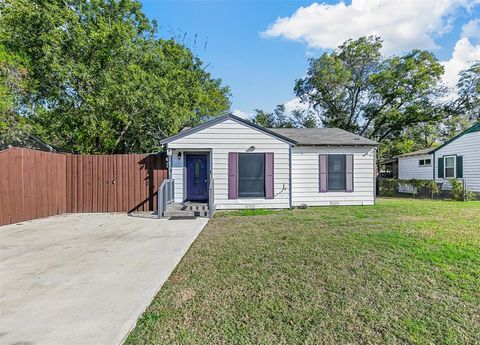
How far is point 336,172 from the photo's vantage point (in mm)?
10859

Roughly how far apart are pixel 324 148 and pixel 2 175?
33.3ft

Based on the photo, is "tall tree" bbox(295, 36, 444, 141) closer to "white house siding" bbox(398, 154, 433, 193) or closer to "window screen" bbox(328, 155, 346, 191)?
"white house siding" bbox(398, 154, 433, 193)

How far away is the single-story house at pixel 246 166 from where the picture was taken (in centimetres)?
986

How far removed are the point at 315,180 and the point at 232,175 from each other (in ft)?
11.0

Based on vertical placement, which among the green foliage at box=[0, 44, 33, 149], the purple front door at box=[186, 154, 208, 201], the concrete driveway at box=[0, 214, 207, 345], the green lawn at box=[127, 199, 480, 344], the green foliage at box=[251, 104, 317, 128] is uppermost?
the green foliage at box=[251, 104, 317, 128]

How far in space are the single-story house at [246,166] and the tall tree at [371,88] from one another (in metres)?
14.1

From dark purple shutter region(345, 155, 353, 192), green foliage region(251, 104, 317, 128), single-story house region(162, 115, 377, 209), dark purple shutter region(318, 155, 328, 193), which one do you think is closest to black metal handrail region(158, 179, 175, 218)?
single-story house region(162, 115, 377, 209)

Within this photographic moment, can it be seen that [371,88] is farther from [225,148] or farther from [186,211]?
[186,211]

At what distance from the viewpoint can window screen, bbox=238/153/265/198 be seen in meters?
9.96

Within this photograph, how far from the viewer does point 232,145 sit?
9.90m

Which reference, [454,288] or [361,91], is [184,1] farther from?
[361,91]

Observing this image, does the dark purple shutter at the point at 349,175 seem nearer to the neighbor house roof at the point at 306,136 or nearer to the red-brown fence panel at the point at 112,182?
the neighbor house roof at the point at 306,136

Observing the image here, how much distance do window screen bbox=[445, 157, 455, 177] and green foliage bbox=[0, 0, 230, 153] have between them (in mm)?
15296

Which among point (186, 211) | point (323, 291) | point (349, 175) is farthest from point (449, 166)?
point (323, 291)
